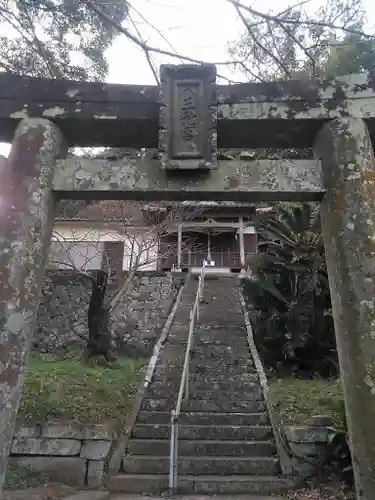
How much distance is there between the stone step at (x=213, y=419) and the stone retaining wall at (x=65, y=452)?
0.81 m

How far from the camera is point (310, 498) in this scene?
4539 mm

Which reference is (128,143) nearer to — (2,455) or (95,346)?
(2,455)

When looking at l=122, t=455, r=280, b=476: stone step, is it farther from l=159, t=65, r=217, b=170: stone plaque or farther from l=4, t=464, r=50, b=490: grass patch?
l=159, t=65, r=217, b=170: stone plaque

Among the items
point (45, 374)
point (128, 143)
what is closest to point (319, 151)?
point (128, 143)

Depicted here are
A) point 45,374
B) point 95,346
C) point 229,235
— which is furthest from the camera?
point 229,235

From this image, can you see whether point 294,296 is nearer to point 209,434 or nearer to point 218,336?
point 218,336

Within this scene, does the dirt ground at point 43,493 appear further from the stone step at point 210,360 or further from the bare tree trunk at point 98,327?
the bare tree trunk at point 98,327

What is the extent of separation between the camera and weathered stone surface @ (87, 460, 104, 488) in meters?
5.02

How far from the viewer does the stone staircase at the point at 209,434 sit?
482 cm

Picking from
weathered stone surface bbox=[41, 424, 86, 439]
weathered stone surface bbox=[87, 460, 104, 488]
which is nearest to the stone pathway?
weathered stone surface bbox=[87, 460, 104, 488]

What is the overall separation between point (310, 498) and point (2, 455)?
3.24m

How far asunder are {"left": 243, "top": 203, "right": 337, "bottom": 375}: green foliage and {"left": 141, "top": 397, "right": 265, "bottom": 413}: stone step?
193 centimetres

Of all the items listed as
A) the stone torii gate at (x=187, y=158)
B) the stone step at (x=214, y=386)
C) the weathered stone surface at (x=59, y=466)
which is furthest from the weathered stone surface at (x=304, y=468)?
the stone torii gate at (x=187, y=158)

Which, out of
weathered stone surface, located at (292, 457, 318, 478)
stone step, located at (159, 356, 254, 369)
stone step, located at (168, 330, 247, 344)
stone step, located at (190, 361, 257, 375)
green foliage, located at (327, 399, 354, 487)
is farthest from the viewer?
stone step, located at (168, 330, 247, 344)
